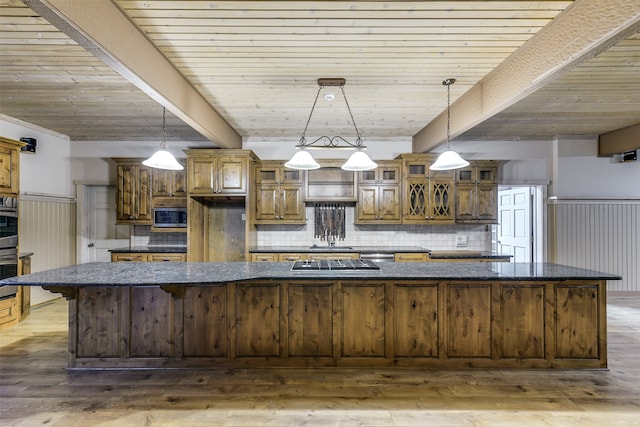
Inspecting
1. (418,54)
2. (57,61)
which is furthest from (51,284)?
(418,54)

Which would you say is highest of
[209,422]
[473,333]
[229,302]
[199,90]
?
[199,90]

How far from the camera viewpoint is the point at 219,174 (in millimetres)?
5219

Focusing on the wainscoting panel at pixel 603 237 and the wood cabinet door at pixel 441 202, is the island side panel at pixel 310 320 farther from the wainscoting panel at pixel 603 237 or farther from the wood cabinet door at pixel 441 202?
the wainscoting panel at pixel 603 237

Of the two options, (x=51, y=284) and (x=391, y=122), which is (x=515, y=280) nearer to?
(x=391, y=122)

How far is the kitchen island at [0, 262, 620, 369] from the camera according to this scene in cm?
302

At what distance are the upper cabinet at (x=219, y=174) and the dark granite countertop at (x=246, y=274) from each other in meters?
1.98

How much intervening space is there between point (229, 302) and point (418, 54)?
102 inches

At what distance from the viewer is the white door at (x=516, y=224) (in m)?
6.07

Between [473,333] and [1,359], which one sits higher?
[473,333]

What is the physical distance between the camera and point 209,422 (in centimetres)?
228

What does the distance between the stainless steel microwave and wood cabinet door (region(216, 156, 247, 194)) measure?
0.73 meters

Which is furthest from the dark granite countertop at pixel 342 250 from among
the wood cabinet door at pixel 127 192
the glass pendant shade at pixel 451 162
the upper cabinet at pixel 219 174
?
the glass pendant shade at pixel 451 162

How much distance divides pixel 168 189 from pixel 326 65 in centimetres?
351

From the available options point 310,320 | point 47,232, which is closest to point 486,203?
point 310,320
